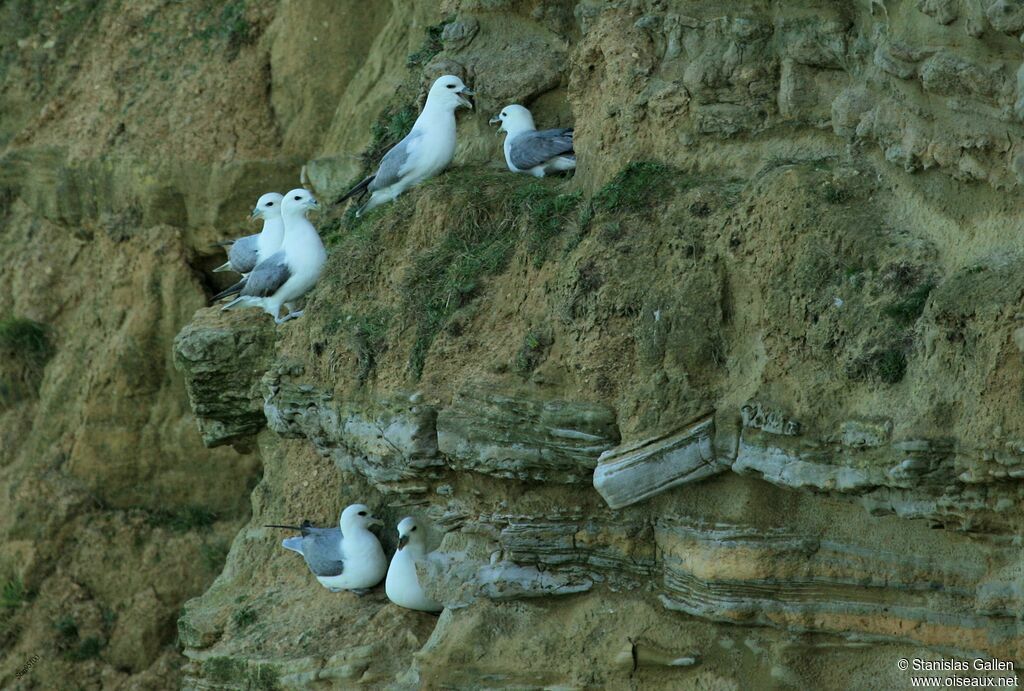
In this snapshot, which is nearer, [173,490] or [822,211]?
[822,211]

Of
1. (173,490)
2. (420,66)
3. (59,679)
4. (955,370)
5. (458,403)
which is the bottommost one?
(59,679)

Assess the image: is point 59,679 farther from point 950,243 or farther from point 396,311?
point 950,243

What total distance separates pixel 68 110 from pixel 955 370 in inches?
457

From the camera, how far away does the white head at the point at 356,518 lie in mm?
9383

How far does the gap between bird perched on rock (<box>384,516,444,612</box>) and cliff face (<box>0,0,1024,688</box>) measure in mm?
127

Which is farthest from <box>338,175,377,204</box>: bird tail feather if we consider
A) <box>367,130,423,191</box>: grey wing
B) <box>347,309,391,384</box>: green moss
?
<box>347,309,391,384</box>: green moss

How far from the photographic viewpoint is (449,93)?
389 inches

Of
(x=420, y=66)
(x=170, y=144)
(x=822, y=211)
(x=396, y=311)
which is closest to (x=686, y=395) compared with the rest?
(x=822, y=211)

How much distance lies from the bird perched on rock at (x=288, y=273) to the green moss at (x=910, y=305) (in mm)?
4506

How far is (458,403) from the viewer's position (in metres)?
7.88

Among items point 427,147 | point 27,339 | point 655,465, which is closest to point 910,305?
point 655,465

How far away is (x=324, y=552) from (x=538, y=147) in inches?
113

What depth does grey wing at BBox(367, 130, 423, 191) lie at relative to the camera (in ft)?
31.9

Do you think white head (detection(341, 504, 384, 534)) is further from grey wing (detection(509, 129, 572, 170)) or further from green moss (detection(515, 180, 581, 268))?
grey wing (detection(509, 129, 572, 170))
